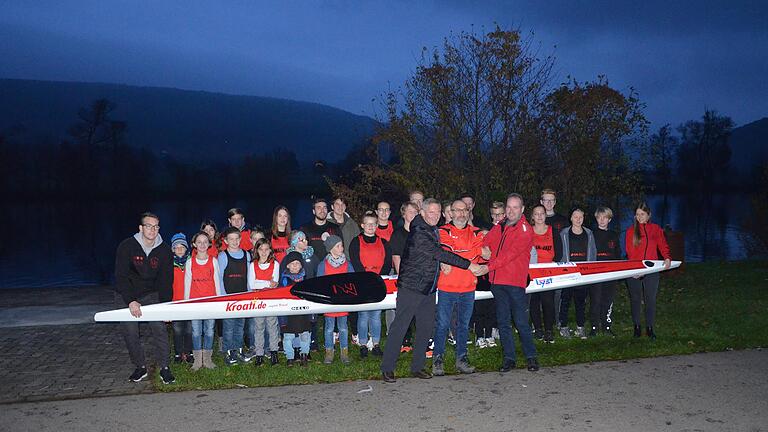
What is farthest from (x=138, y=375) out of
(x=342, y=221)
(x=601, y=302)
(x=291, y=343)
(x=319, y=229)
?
(x=601, y=302)

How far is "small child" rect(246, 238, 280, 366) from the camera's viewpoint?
7.77m

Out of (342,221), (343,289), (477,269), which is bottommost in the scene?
(343,289)

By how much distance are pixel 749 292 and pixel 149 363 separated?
1118 centimetres

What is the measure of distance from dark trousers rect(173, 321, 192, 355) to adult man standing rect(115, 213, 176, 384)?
630 mm

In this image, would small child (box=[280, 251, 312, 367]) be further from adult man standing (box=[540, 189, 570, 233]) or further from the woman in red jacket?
the woman in red jacket

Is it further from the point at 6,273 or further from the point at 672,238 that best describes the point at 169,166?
the point at 672,238

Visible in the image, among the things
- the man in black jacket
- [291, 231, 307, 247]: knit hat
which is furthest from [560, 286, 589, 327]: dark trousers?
[291, 231, 307, 247]: knit hat

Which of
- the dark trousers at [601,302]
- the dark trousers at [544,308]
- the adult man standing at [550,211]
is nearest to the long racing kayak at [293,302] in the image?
the dark trousers at [544,308]

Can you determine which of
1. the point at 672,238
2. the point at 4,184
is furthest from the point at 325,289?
the point at 4,184

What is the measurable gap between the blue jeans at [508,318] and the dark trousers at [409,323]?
31.8 inches

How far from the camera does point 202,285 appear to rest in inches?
305

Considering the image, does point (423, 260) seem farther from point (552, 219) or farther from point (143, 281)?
point (552, 219)

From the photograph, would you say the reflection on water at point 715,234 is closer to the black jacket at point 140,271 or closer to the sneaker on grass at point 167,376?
the black jacket at point 140,271

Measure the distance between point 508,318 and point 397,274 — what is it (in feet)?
5.08
